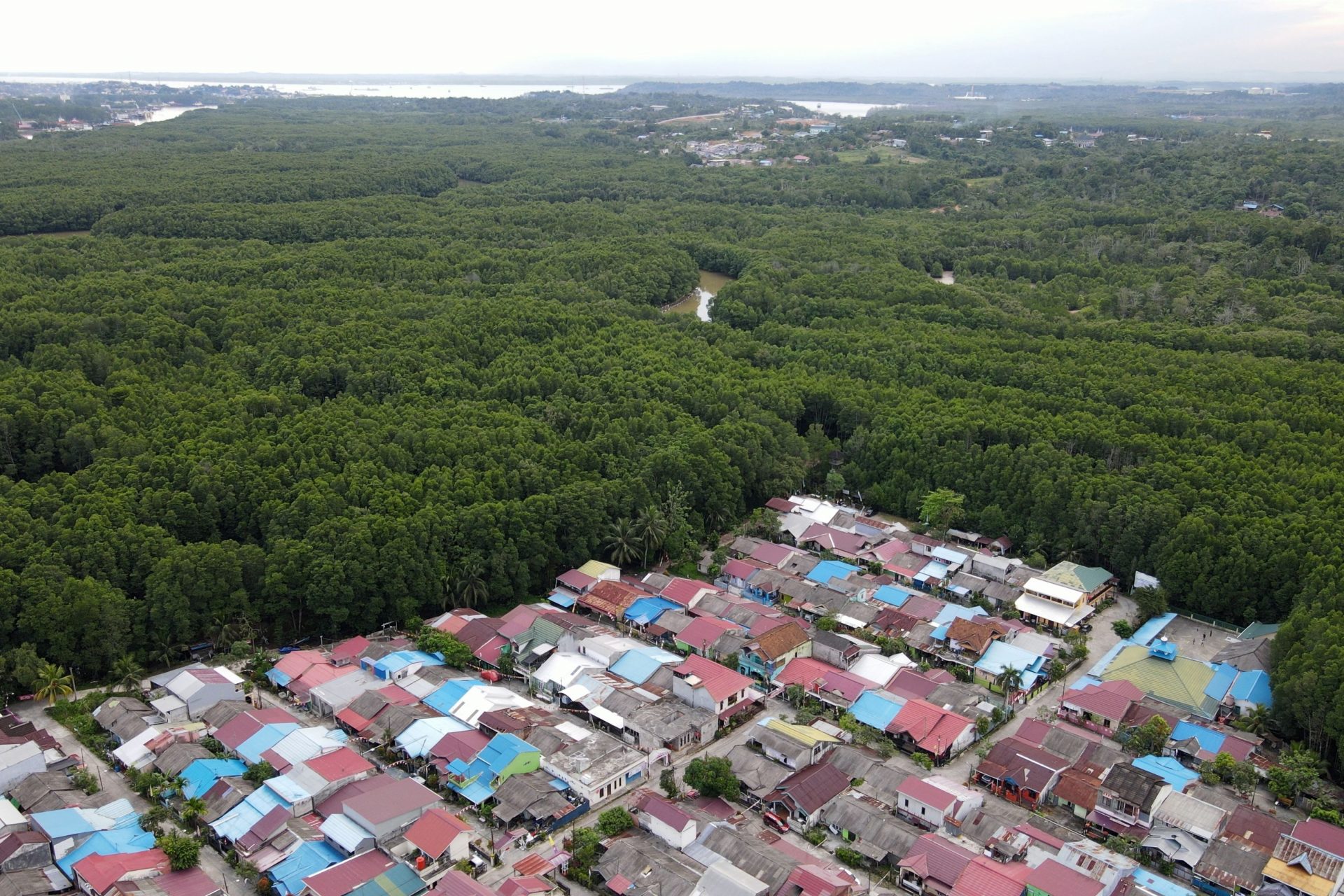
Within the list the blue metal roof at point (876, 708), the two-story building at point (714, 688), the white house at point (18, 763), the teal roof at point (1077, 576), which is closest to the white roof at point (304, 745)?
the white house at point (18, 763)

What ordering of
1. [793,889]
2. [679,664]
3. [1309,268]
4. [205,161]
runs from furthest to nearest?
[205,161] → [1309,268] → [679,664] → [793,889]

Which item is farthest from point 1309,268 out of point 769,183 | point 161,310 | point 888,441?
point 161,310

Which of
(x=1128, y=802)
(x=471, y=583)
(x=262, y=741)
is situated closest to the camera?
(x=1128, y=802)

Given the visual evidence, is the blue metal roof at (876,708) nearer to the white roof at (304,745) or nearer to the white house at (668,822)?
the white house at (668,822)

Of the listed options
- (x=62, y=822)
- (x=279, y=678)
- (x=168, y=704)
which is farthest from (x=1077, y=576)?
(x=62, y=822)

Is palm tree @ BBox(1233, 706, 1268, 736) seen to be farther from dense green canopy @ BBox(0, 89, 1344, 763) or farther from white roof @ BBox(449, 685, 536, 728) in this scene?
white roof @ BBox(449, 685, 536, 728)

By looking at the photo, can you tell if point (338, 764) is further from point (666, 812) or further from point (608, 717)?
point (666, 812)

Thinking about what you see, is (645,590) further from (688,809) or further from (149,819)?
(149,819)
